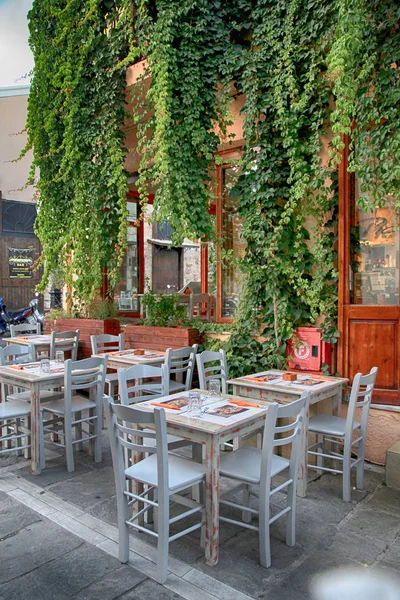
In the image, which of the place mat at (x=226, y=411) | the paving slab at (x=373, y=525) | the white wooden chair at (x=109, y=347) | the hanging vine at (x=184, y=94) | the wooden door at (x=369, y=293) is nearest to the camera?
the place mat at (x=226, y=411)

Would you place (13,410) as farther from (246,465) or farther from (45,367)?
(246,465)

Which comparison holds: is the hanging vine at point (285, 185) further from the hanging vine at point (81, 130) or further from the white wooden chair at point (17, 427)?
the white wooden chair at point (17, 427)

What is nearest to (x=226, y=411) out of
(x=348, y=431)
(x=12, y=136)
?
(x=348, y=431)

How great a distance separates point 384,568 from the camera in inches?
99.5

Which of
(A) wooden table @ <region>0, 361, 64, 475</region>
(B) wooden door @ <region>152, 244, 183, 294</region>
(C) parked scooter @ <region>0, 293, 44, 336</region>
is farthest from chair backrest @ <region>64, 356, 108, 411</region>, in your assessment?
(B) wooden door @ <region>152, 244, 183, 294</region>

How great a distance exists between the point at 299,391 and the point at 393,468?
3.24ft

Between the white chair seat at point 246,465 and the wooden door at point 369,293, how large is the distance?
1.74 meters

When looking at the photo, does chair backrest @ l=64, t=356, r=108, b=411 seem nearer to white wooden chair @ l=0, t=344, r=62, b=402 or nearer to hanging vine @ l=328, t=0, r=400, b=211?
white wooden chair @ l=0, t=344, r=62, b=402

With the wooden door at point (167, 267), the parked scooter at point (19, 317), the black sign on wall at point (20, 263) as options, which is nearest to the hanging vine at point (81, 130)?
the parked scooter at point (19, 317)

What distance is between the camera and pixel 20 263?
51.2 feet

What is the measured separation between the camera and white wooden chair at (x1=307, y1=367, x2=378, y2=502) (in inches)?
135

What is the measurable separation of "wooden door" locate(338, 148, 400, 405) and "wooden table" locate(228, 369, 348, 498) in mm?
369

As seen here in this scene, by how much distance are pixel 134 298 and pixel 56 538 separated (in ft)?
19.3

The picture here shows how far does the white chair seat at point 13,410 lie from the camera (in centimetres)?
387
